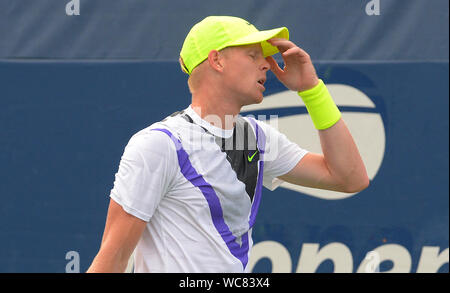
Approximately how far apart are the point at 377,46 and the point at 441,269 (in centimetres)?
133

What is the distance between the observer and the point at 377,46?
393 centimetres

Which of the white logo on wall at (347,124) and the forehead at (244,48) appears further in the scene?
the white logo on wall at (347,124)

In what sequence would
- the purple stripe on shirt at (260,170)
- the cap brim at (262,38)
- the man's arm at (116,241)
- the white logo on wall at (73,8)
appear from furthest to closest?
the white logo on wall at (73,8) → the purple stripe on shirt at (260,170) → the cap brim at (262,38) → the man's arm at (116,241)

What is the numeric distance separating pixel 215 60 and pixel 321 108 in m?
0.42

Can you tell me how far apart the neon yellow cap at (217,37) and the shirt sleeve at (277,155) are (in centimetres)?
35

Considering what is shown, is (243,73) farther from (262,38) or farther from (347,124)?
(347,124)

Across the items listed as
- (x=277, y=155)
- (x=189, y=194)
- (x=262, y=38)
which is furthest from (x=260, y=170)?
(x=262, y=38)

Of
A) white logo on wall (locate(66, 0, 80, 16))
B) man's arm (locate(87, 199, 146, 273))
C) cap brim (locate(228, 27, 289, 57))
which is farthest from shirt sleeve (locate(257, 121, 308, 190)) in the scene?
white logo on wall (locate(66, 0, 80, 16))

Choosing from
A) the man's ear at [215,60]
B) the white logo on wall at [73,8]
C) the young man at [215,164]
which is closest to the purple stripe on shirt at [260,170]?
the young man at [215,164]

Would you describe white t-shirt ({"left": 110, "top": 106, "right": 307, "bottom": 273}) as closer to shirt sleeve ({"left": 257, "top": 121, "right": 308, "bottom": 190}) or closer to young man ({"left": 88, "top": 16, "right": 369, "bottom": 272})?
young man ({"left": 88, "top": 16, "right": 369, "bottom": 272})

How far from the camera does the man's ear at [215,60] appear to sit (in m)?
2.37

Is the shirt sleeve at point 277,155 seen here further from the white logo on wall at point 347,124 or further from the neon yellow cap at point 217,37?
the white logo on wall at point 347,124

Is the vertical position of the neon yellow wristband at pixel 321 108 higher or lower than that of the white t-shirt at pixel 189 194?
higher

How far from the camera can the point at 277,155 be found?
2562mm
